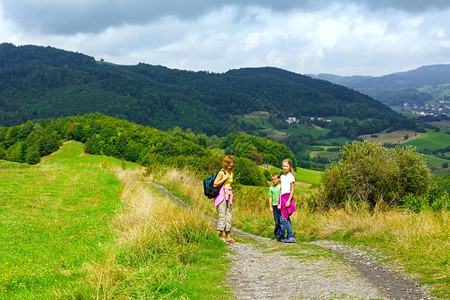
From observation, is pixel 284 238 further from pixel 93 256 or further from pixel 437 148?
pixel 437 148

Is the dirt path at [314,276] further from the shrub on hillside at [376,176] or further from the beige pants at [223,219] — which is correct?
the shrub on hillside at [376,176]

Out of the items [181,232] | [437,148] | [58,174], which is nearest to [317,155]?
[437,148]

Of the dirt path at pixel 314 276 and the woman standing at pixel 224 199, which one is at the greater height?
the woman standing at pixel 224 199

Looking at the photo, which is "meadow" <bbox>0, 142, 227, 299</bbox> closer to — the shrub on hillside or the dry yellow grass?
the dry yellow grass

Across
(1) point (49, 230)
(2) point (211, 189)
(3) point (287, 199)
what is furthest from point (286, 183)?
(1) point (49, 230)

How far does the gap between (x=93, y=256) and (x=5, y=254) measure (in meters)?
2.10

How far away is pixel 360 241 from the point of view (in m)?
10.3

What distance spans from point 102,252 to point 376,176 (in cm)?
1283

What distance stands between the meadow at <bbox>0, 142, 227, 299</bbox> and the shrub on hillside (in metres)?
9.24

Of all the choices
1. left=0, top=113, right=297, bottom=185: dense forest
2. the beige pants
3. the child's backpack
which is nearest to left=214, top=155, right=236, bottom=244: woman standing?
the beige pants

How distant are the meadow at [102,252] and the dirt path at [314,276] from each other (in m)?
0.53

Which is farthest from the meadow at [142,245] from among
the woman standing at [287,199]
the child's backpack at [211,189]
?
the woman standing at [287,199]

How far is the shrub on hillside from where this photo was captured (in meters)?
17.2

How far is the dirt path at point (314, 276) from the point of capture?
600cm
